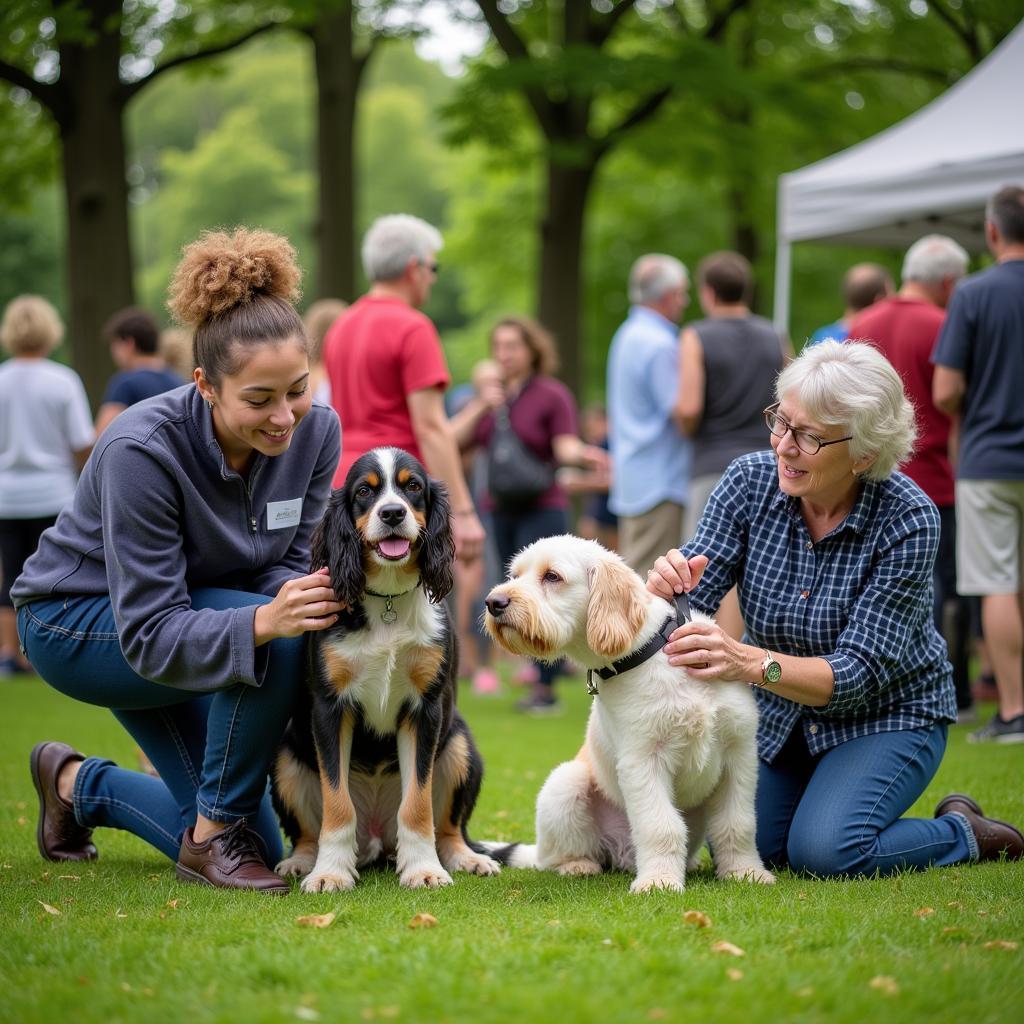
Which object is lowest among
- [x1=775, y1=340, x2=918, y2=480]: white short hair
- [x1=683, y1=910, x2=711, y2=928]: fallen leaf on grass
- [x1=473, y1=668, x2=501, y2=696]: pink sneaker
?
[x1=473, y1=668, x2=501, y2=696]: pink sneaker

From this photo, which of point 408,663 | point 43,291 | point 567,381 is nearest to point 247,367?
point 408,663

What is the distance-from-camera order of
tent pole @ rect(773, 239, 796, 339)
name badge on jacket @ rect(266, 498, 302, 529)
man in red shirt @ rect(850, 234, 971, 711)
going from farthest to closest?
tent pole @ rect(773, 239, 796, 339) < man in red shirt @ rect(850, 234, 971, 711) < name badge on jacket @ rect(266, 498, 302, 529)

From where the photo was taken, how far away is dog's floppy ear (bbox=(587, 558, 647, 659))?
4.00 metres

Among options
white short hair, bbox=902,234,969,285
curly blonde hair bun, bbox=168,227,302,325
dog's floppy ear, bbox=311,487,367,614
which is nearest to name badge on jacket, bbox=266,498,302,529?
dog's floppy ear, bbox=311,487,367,614

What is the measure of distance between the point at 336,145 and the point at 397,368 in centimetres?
917

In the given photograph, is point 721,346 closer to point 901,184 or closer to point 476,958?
point 901,184

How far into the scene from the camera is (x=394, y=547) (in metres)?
4.25

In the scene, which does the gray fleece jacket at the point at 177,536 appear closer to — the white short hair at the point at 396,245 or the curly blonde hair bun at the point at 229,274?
the curly blonde hair bun at the point at 229,274

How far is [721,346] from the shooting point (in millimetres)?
8453

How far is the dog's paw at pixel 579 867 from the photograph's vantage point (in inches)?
179

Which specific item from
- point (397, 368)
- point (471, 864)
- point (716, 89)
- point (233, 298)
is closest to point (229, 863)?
point (471, 864)

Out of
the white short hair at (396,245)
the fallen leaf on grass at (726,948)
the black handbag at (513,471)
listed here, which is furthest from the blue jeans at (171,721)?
the black handbag at (513,471)

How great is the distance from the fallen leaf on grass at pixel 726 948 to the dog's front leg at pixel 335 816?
1.42 metres

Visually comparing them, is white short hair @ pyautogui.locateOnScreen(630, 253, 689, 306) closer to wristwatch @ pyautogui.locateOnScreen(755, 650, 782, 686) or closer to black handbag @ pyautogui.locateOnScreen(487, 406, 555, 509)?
black handbag @ pyautogui.locateOnScreen(487, 406, 555, 509)
